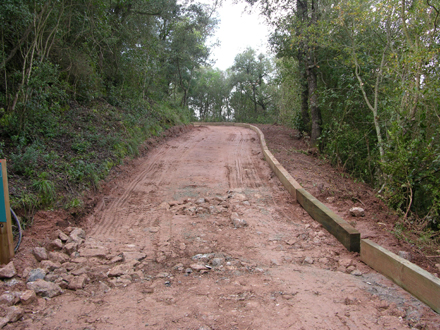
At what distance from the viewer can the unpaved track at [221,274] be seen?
8.86 ft

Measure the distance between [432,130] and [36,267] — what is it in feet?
22.5

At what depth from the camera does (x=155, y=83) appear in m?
16.2

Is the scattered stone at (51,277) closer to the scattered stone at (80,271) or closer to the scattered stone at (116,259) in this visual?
the scattered stone at (80,271)

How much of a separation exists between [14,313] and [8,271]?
79 centimetres

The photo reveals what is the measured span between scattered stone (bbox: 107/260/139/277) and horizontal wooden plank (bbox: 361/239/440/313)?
2.92 metres

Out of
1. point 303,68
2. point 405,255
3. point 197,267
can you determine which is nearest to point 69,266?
point 197,267

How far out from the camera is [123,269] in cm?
361

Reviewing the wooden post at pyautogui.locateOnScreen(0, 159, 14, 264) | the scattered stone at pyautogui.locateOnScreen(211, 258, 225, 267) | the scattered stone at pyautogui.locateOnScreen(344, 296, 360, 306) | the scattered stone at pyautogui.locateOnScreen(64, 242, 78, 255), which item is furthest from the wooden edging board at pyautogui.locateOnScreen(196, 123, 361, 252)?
the wooden post at pyautogui.locateOnScreen(0, 159, 14, 264)

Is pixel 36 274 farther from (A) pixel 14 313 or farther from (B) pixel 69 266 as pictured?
(A) pixel 14 313

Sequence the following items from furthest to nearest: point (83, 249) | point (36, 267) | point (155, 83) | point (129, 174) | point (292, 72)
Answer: point (155, 83), point (292, 72), point (129, 174), point (83, 249), point (36, 267)

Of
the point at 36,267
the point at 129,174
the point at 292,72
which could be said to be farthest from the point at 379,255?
the point at 292,72

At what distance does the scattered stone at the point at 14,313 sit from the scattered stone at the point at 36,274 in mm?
558

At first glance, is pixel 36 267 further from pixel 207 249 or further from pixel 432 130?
pixel 432 130

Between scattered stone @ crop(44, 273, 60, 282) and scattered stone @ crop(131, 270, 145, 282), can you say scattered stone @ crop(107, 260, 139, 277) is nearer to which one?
scattered stone @ crop(131, 270, 145, 282)
